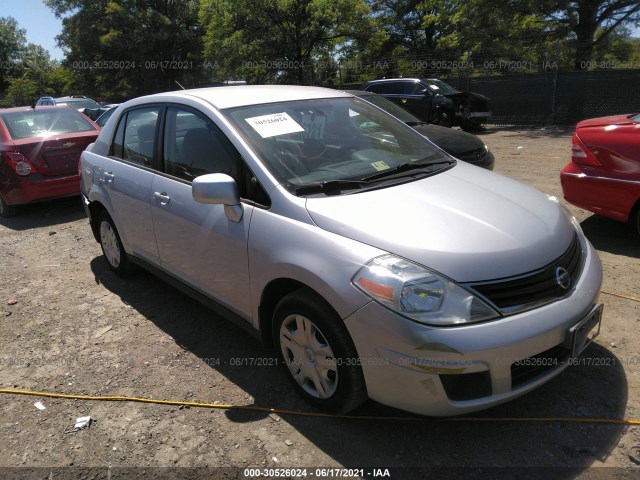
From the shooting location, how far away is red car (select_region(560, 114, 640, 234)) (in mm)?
4352

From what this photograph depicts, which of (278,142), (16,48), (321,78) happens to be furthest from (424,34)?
(16,48)

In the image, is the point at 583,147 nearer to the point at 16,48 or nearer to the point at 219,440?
the point at 219,440

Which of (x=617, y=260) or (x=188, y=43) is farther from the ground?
(x=188, y=43)

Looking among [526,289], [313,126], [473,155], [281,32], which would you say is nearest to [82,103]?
[281,32]

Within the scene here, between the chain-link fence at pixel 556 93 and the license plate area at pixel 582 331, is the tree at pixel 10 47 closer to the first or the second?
the chain-link fence at pixel 556 93

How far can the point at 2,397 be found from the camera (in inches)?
123

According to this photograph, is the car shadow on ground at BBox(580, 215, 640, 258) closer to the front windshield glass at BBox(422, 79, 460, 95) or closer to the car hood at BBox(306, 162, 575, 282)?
the car hood at BBox(306, 162, 575, 282)

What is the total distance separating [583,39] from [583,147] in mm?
17069

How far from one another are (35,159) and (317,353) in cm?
624

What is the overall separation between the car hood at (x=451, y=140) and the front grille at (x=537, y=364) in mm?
4490

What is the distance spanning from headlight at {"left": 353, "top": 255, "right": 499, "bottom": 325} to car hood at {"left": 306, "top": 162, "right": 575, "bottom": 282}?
0.07m

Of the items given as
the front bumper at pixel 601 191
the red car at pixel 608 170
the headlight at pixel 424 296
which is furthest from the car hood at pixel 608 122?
the headlight at pixel 424 296

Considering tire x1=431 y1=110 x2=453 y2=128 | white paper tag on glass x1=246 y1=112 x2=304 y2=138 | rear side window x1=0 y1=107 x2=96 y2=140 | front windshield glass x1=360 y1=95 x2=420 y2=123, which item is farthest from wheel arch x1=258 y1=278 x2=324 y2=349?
tire x1=431 y1=110 x2=453 y2=128

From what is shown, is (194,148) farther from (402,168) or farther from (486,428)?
(486,428)
